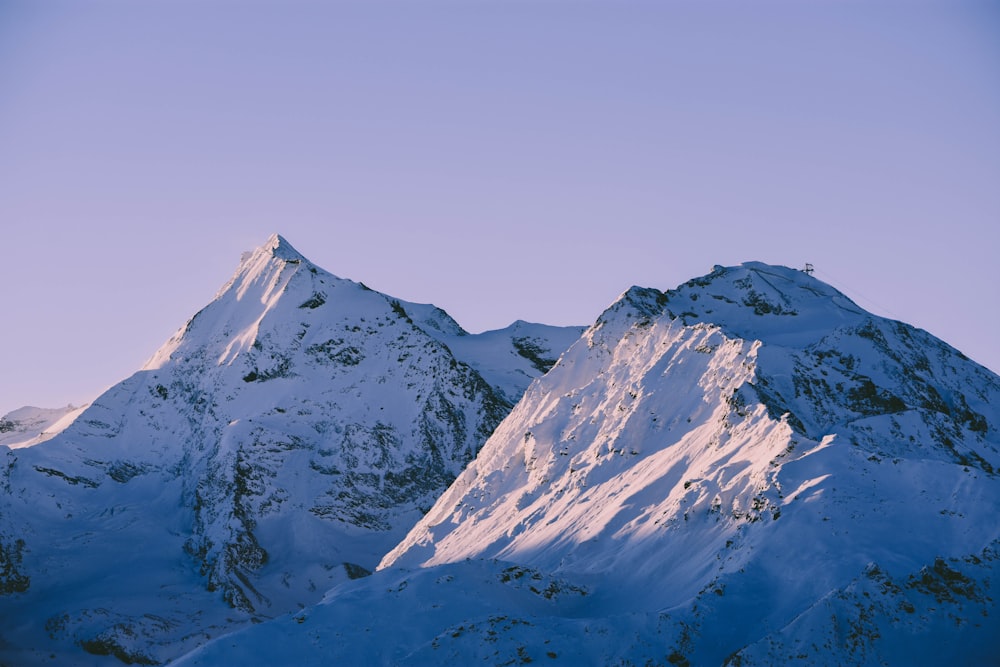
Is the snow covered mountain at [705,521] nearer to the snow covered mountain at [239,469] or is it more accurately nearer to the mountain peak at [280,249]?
the snow covered mountain at [239,469]

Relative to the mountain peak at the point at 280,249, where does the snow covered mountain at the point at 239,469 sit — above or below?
below

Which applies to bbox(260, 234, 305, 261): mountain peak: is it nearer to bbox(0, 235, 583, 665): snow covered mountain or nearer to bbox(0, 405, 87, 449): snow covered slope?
bbox(0, 235, 583, 665): snow covered mountain

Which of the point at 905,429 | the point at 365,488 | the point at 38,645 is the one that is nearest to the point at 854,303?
the point at 905,429

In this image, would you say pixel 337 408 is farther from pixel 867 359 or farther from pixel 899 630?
pixel 899 630

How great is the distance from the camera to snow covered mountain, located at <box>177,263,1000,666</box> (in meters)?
69.2

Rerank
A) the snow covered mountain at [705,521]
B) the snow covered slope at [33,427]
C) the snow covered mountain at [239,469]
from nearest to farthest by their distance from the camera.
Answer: the snow covered mountain at [705,521]
the snow covered mountain at [239,469]
the snow covered slope at [33,427]

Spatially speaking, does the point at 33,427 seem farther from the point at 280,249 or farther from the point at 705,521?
the point at 705,521

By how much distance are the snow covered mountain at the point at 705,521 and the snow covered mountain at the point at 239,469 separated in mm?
36669

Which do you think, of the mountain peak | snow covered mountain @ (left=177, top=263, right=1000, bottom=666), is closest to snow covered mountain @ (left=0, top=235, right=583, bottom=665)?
the mountain peak

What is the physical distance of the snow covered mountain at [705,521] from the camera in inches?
2724

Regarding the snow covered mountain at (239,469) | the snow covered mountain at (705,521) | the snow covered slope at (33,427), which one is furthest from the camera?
the snow covered slope at (33,427)

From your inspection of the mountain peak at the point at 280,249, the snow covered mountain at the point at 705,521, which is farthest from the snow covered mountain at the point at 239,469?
the snow covered mountain at the point at 705,521

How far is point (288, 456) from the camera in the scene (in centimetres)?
15350

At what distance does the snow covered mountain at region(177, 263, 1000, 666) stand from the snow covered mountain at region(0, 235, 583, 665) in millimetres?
36669
